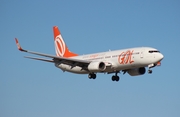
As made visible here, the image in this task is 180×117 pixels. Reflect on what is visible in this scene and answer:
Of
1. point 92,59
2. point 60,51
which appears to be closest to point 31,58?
point 92,59

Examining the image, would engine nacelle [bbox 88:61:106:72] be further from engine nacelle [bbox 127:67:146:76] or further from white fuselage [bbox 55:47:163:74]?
engine nacelle [bbox 127:67:146:76]

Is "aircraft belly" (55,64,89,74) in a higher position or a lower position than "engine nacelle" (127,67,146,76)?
higher

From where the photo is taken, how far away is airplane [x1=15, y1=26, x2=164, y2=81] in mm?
72938

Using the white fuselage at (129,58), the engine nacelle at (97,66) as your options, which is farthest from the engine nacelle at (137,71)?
the engine nacelle at (97,66)

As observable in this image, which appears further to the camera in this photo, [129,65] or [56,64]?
[56,64]

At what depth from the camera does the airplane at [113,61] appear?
7294cm

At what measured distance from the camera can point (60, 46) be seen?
93438 millimetres

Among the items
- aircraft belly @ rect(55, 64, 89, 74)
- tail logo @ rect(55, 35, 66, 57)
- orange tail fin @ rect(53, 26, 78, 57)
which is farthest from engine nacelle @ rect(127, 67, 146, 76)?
tail logo @ rect(55, 35, 66, 57)

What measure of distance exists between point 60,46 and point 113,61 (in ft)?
64.7

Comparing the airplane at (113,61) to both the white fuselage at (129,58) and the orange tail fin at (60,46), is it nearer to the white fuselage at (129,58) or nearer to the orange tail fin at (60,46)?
the white fuselage at (129,58)

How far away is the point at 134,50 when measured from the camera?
74.7 metres

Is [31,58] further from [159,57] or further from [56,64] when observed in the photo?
[159,57]

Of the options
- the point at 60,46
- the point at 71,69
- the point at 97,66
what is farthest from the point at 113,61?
A: the point at 60,46

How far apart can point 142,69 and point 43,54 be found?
49.9ft
